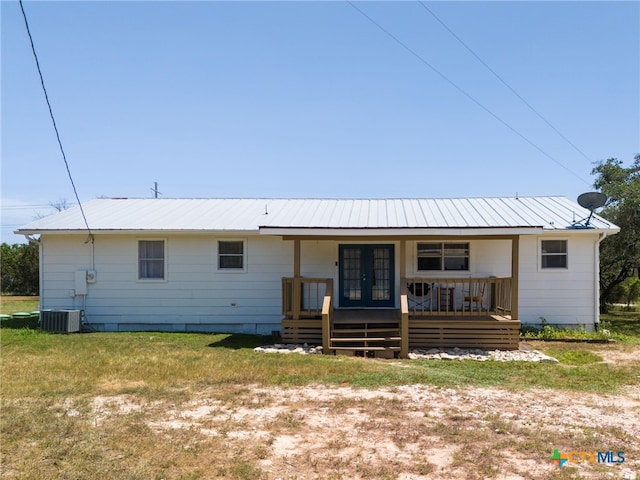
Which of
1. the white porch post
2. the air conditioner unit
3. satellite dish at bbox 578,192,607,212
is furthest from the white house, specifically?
the white porch post

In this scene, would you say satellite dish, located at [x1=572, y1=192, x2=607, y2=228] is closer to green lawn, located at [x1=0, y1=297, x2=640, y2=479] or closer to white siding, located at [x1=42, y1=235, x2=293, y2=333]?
green lawn, located at [x1=0, y1=297, x2=640, y2=479]

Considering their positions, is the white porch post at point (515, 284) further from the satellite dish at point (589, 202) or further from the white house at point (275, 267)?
the satellite dish at point (589, 202)

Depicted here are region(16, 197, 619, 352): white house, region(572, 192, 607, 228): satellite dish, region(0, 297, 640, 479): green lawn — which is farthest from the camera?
region(16, 197, 619, 352): white house

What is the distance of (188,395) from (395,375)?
10.5 ft

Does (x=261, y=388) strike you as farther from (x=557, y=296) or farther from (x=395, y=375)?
(x=557, y=296)

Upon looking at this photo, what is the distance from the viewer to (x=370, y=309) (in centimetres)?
1276

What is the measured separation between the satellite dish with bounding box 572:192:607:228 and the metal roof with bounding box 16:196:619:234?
174 millimetres

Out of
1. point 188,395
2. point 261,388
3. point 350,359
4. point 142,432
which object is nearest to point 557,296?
point 350,359

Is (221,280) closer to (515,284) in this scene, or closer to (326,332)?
(326,332)

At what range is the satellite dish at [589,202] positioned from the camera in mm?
12641

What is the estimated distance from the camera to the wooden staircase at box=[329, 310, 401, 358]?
10203 millimetres

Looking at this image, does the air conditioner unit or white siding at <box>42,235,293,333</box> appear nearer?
the air conditioner unit

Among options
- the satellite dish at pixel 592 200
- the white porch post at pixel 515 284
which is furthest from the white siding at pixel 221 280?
the white porch post at pixel 515 284

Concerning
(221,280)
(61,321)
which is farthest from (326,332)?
(61,321)
